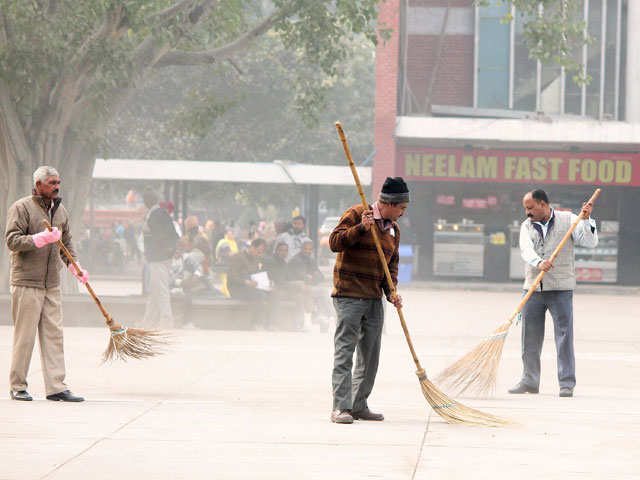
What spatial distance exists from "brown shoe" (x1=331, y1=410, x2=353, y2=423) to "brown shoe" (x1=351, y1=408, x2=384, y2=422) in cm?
17

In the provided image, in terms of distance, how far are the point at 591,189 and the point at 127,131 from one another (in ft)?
62.3

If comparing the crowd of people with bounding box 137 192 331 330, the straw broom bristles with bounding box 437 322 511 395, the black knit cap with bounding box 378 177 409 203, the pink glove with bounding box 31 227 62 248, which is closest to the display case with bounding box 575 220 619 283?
the crowd of people with bounding box 137 192 331 330

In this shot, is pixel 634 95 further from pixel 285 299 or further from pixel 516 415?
pixel 516 415

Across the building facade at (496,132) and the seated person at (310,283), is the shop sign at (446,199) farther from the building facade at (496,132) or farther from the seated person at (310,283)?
the seated person at (310,283)

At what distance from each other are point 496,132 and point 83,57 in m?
11.4

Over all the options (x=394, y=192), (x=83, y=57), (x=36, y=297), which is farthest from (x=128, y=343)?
(x=83, y=57)

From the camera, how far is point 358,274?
6789 mm

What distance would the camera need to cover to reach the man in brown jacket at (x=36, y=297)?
749cm

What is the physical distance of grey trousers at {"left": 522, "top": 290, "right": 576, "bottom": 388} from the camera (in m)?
8.35

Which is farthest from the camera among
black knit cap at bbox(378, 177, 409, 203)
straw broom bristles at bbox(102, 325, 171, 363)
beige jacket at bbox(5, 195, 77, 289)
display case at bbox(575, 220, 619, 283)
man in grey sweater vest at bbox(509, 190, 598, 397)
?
display case at bbox(575, 220, 619, 283)

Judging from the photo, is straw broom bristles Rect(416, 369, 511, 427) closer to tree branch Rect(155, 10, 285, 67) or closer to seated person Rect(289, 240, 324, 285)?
seated person Rect(289, 240, 324, 285)

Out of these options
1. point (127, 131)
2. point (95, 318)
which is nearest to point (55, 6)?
point (95, 318)

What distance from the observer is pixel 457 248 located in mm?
24469

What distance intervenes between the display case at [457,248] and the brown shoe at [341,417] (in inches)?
706
